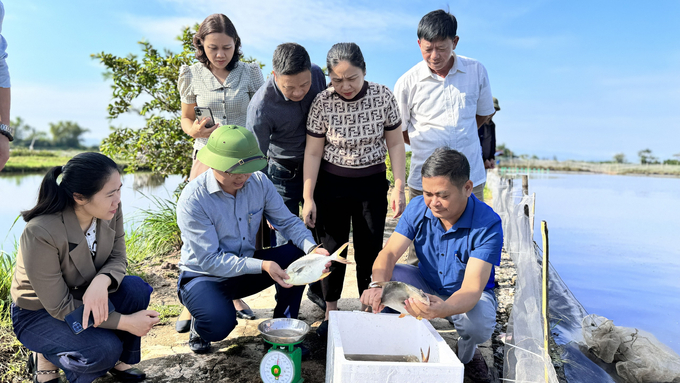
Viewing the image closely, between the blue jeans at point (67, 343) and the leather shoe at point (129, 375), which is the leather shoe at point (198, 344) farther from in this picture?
the blue jeans at point (67, 343)

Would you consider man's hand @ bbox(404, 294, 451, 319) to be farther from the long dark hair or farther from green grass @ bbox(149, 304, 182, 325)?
green grass @ bbox(149, 304, 182, 325)

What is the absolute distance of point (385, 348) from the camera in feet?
7.18

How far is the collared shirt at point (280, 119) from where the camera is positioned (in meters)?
2.72

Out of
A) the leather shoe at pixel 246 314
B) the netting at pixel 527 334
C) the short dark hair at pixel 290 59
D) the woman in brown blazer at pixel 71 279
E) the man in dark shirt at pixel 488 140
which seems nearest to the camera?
the woman in brown blazer at pixel 71 279

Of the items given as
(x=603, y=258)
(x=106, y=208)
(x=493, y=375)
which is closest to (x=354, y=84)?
(x=106, y=208)

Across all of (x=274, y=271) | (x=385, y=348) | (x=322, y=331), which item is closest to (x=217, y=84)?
(x=274, y=271)

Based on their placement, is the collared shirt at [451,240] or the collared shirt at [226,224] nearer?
the collared shirt at [451,240]

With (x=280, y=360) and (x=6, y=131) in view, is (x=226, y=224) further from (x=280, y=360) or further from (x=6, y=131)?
(x=6, y=131)

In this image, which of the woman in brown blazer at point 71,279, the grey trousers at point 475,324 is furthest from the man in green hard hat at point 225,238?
the grey trousers at point 475,324

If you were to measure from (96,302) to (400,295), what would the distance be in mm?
1358

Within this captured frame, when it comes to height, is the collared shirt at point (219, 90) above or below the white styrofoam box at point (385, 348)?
above

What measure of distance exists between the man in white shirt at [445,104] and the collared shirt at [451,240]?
2.10ft

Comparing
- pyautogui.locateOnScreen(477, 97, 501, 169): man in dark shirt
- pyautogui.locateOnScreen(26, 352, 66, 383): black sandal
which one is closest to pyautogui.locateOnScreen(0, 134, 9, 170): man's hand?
pyautogui.locateOnScreen(26, 352, 66, 383): black sandal

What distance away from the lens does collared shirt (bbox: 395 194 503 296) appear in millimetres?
2250
